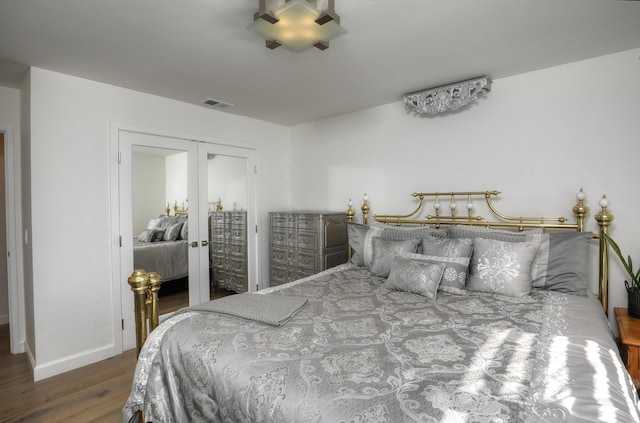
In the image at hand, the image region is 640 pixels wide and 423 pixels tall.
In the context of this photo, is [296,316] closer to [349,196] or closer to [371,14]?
[371,14]

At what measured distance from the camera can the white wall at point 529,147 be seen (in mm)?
2275

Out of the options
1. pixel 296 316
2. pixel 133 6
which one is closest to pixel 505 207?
pixel 296 316

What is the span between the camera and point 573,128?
2.44 meters

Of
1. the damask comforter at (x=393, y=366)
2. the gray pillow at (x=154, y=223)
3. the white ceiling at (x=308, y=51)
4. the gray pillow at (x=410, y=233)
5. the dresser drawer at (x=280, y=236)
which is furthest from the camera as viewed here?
the dresser drawer at (x=280, y=236)

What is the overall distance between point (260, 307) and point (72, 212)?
2.02 metres

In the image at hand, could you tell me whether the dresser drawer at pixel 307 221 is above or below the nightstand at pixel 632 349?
above

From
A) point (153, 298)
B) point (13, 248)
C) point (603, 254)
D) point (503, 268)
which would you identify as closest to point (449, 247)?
point (503, 268)

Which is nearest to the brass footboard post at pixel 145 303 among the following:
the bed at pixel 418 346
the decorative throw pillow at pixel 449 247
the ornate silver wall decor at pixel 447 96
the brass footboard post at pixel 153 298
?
the brass footboard post at pixel 153 298

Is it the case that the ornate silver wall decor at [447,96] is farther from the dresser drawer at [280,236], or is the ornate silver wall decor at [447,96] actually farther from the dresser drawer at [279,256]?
the dresser drawer at [279,256]

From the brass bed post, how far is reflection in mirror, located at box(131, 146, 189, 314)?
3618 millimetres

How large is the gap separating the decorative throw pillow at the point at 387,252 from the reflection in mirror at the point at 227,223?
1.86m

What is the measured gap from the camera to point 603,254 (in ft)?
7.41

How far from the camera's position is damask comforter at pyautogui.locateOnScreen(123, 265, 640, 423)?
94 centimetres

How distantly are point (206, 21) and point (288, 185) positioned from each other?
9.04ft
